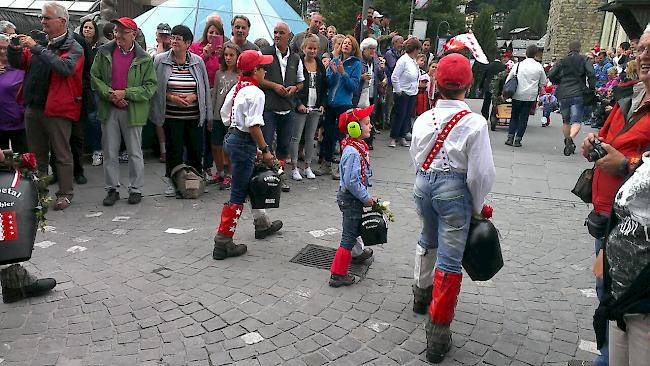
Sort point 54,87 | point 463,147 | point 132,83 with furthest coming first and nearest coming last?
point 132,83, point 54,87, point 463,147

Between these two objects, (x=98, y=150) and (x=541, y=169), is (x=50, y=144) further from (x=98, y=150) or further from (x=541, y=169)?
(x=541, y=169)

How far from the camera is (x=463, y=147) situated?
3266mm

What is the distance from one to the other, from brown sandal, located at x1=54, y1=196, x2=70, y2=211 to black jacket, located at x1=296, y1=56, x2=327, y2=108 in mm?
3297

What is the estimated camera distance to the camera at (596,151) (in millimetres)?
3053

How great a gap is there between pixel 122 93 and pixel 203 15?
556 centimetres

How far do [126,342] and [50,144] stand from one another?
12.7ft

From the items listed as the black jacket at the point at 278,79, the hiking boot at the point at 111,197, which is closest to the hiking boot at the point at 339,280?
the hiking boot at the point at 111,197

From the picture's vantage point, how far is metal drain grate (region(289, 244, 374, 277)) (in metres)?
4.80

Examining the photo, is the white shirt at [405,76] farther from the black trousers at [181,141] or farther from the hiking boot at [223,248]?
the hiking boot at [223,248]

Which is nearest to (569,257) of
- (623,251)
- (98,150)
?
(623,251)

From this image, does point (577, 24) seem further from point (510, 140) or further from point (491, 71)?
point (510, 140)

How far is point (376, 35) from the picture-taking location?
12430mm

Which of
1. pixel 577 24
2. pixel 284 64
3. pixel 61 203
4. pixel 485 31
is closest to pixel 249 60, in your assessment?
pixel 284 64

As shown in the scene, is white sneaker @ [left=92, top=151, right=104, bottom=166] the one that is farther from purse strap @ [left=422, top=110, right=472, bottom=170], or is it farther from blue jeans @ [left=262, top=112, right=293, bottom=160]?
purse strap @ [left=422, top=110, right=472, bottom=170]
